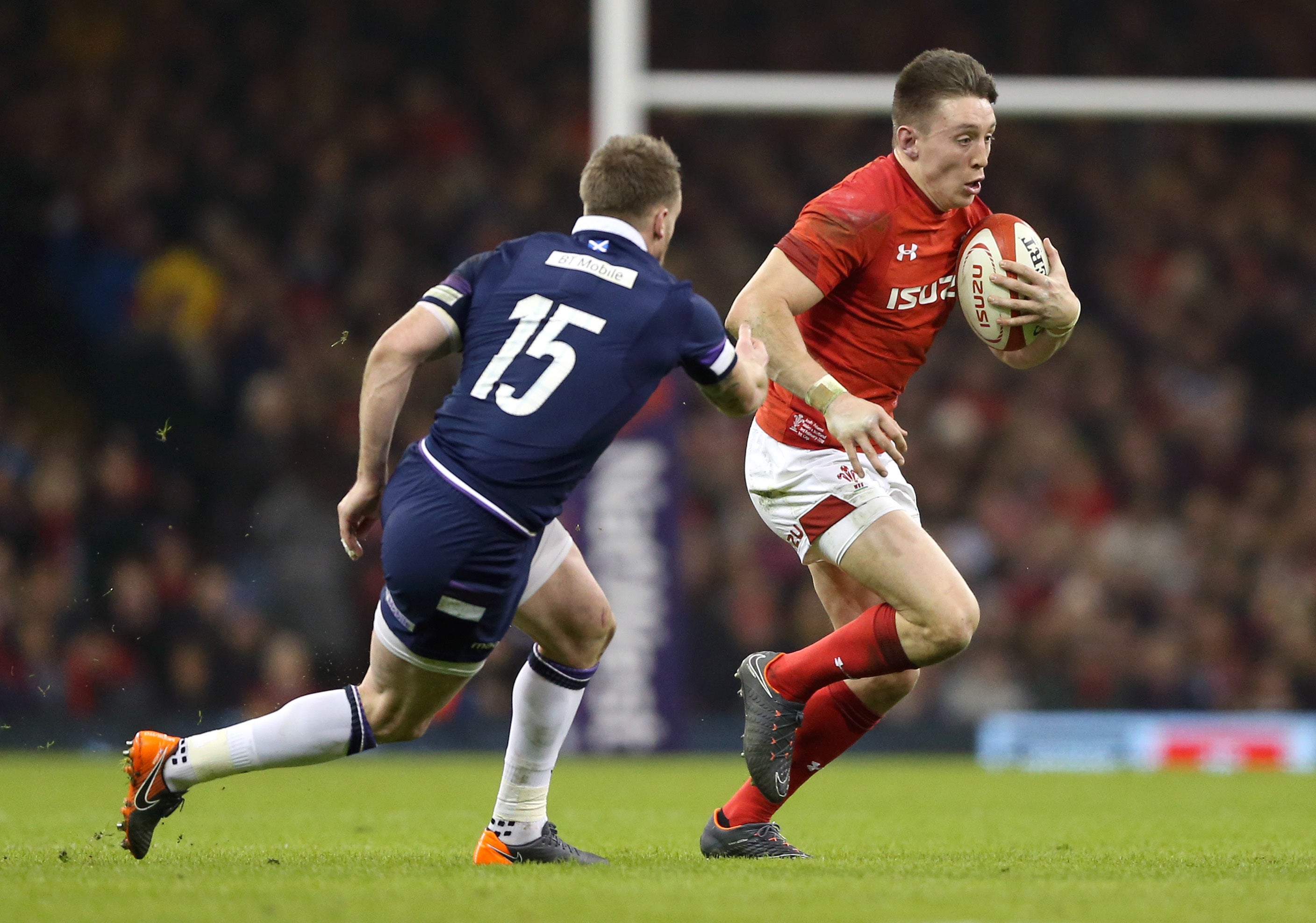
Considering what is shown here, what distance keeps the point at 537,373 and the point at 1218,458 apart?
9.80m

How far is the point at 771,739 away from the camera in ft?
16.7

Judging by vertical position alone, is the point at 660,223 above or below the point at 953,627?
above

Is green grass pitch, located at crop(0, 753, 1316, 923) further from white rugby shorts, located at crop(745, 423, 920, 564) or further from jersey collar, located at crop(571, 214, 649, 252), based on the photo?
jersey collar, located at crop(571, 214, 649, 252)

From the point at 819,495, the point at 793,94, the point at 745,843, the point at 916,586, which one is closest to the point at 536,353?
the point at 819,495

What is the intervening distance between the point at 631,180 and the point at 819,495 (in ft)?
3.77

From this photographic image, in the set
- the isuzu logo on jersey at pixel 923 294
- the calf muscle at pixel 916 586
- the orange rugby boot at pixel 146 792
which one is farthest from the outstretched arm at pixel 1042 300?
the orange rugby boot at pixel 146 792

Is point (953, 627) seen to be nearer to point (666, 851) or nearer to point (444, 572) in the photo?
point (666, 851)

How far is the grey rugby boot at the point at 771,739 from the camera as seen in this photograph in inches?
201

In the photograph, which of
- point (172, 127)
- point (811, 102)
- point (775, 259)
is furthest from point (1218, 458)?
point (775, 259)

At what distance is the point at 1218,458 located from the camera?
13.1 metres

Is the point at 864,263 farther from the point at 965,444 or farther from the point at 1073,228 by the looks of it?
the point at 1073,228

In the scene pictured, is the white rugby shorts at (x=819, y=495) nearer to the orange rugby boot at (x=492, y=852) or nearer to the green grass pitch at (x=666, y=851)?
the green grass pitch at (x=666, y=851)

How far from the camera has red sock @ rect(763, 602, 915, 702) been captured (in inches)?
192

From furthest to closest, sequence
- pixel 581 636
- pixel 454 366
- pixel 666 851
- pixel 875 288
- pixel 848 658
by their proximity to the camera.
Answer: pixel 454 366 → pixel 666 851 → pixel 875 288 → pixel 848 658 → pixel 581 636
